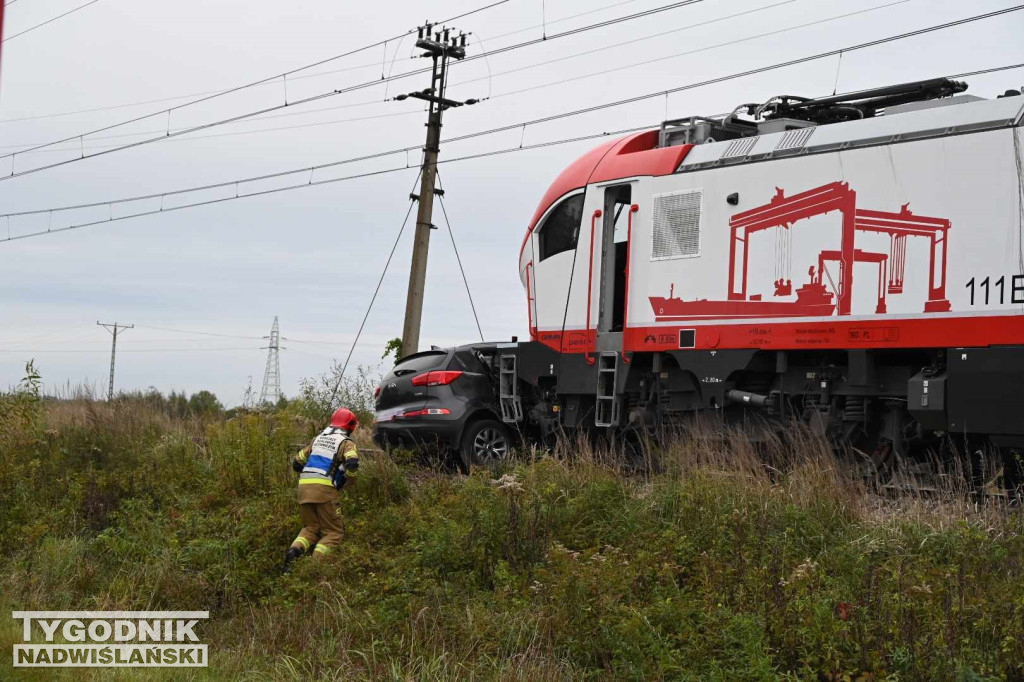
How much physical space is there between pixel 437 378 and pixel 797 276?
512 centimetres

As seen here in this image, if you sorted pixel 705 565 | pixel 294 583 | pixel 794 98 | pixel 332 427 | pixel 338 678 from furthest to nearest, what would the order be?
pixel 794 98
pixel 332 427
pixel 294 583
pixel 705 565
pixel 338 678

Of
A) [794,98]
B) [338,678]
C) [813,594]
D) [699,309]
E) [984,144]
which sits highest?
[794,98]

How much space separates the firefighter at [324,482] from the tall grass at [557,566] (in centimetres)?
36

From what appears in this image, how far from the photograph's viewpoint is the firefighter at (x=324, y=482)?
11.0 meters

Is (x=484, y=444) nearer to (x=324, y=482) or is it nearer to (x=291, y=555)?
(x=324, y=482)

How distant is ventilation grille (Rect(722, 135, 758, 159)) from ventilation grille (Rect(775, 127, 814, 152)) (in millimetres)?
371

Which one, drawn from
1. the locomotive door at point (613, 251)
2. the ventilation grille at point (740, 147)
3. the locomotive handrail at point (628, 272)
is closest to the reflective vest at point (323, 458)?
the locomotive handrail at point (628, 272)

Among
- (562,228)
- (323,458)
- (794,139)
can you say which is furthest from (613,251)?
(323,458)

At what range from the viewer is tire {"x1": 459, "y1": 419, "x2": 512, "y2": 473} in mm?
14617

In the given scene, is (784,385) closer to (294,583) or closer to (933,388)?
(933,388)

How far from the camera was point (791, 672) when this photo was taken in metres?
7.07

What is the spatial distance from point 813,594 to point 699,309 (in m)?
5.51

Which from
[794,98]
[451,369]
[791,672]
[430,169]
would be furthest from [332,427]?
[430,169]

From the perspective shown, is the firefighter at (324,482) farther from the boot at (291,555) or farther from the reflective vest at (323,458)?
the boot at (291,555)
